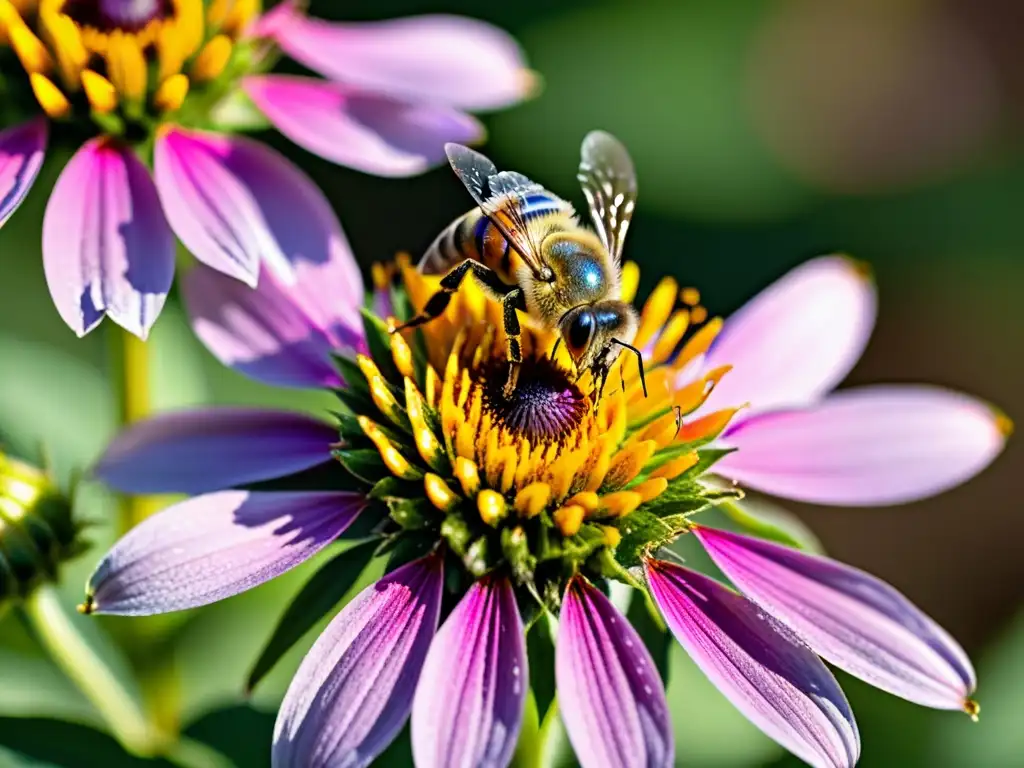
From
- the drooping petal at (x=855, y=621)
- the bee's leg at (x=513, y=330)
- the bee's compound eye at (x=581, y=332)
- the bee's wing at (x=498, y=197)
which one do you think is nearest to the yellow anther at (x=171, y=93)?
the bee's wing at (x=498, y=197)

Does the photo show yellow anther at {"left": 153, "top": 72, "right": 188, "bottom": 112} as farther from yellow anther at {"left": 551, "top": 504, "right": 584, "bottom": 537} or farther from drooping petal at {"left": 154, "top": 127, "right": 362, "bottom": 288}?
yellow anther at {"left": 551, "top": 504, "right": 584, "bottom": 537}

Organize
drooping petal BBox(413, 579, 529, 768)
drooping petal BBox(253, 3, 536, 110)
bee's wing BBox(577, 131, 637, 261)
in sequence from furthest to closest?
drooping petal BBox(253, 3, 536, 110), bee's wing BBox(577, 131, 637, 261), drooping petal BBox(413, 579, 529, 768)

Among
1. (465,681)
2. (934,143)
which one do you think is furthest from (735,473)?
(934,143)

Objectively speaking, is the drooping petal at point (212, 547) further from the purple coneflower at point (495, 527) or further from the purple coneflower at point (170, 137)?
the purple coneflower at point (170, 137)

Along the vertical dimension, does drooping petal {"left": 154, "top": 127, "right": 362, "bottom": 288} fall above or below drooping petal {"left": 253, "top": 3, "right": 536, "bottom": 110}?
below

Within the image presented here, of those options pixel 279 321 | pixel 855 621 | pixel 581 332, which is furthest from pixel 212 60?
pixel 855 621

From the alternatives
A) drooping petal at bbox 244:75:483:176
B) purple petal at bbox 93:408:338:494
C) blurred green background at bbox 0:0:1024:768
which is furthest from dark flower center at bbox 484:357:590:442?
blurred green background at bbox 0:0:1024:768
